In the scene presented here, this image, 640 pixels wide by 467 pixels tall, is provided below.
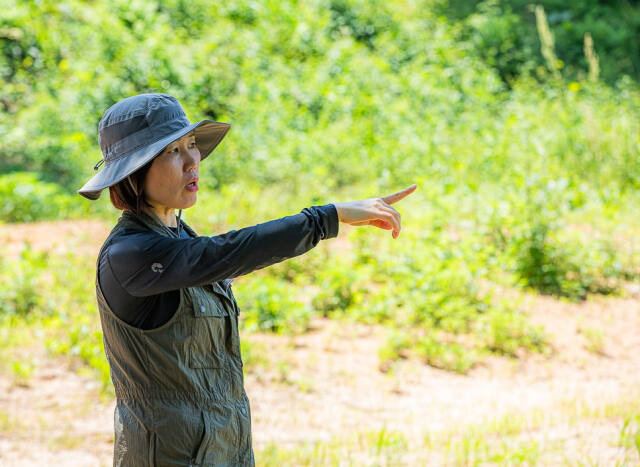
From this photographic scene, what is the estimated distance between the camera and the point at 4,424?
14.8ft

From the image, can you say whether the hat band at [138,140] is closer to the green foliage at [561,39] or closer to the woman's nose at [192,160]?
the woman's nose at [192,160]

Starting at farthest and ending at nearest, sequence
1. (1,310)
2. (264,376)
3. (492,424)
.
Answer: (1,310) → (264,376) → (492,424)

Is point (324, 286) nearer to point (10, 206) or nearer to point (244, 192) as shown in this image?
point (244, 192)

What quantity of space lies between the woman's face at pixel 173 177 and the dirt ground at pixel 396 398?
2.33m

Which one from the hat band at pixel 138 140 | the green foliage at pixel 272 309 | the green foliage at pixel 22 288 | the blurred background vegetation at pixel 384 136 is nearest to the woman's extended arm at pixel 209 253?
the hat band at pixel 138 140

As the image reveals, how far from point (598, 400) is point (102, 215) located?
5160mm

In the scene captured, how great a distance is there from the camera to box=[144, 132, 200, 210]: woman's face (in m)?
2.01

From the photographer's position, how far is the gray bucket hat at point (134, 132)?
195 cm

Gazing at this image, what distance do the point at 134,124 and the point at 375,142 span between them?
26.2 ft

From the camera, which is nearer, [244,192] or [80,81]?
[244,192]

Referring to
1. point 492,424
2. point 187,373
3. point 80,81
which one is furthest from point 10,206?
point 187,373

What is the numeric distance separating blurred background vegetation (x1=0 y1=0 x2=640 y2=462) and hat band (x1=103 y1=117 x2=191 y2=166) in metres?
3.78

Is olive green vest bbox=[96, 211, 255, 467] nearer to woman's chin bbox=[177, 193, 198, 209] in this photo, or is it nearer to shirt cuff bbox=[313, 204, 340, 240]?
woman's chin bbox=[177, 193, 198, 209]

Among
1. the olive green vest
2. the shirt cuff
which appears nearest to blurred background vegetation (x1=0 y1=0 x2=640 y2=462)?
the olive green vest
